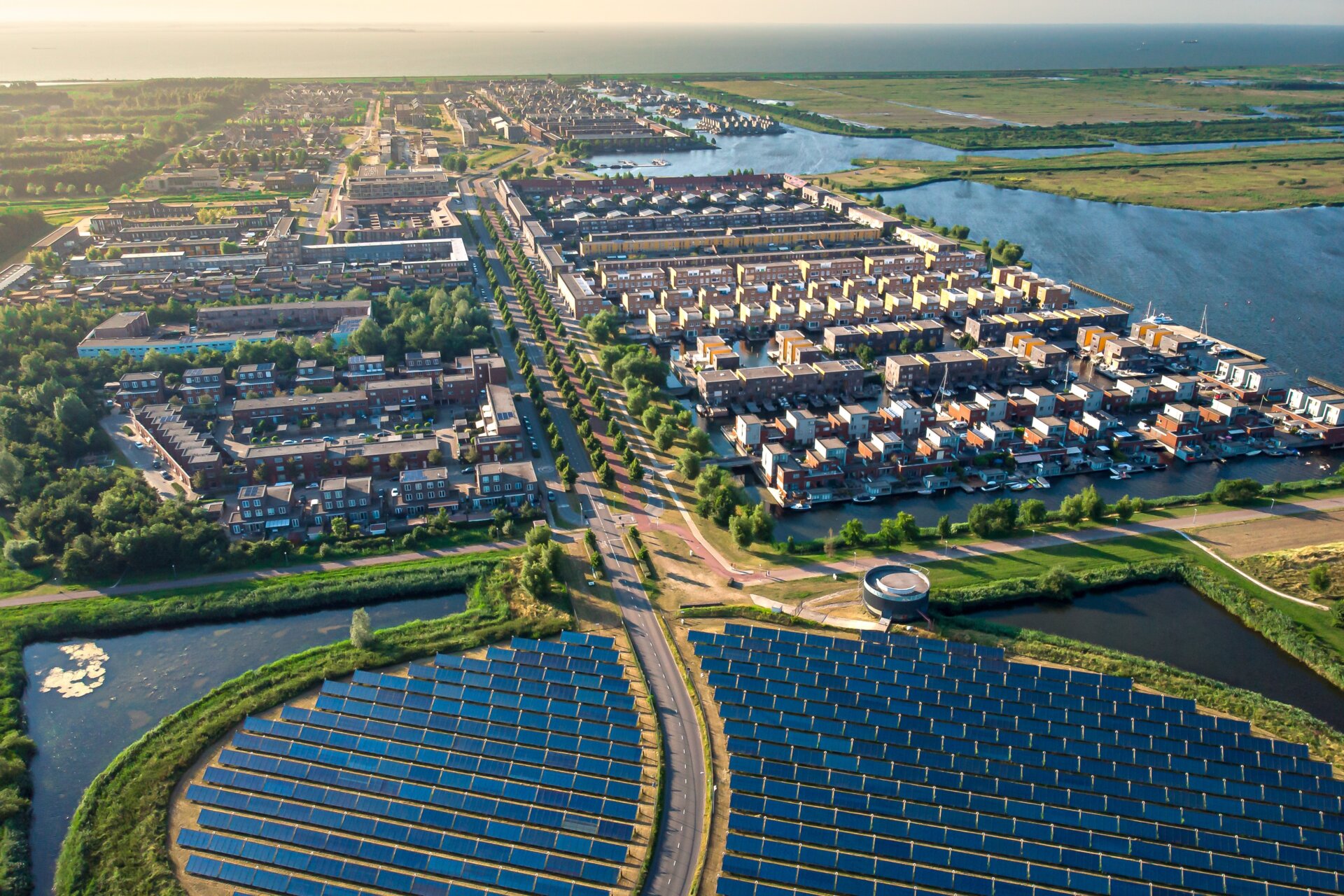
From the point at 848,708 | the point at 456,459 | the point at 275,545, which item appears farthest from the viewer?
the point at 456,459

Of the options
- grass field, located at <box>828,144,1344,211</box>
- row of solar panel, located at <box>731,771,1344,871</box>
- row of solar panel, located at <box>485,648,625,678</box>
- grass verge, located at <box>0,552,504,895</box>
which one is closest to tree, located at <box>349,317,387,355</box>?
grass verge, located at <box>0,552,504,895</box>

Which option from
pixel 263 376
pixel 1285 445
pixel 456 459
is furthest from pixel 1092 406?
pixel 263 376

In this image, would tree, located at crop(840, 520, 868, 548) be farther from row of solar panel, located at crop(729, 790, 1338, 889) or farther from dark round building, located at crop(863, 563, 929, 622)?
row of solar panel, located at crop(729, 790, 1338, 889)

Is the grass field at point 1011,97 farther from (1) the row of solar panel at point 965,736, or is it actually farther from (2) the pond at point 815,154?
(1) the row of solar panel at point 965,736

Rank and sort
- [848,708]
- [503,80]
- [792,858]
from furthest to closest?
1. [503,80]
2. [848,708]
3. [792,858]

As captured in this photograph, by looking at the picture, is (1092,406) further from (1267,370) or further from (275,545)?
(275,545)

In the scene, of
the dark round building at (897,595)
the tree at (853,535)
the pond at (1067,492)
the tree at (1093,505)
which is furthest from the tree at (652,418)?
the tree at (1093,505)

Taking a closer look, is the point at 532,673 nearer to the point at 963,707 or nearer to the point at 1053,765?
the point at 963,707

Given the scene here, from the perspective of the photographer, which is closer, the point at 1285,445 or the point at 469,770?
the point at 469,770
